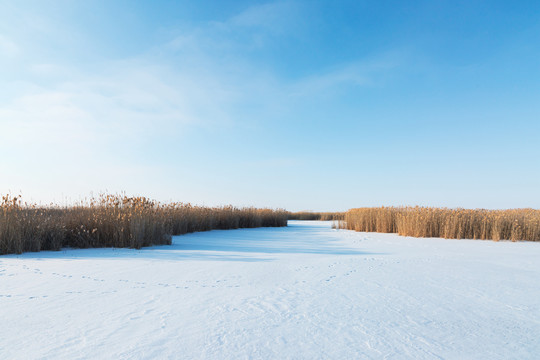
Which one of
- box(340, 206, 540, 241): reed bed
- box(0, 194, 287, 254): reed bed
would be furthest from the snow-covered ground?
box(340, 206, 540, 241): reed bed

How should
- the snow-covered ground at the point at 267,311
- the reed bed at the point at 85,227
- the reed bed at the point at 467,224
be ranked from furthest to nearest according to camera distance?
the reed bed at the point at 467,224, the reed bed at the point at 85,227, the snow-covered ground at the point at 267,311

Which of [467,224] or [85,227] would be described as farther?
[467,224]

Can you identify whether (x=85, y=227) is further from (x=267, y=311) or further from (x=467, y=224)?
(x=467, y=224)

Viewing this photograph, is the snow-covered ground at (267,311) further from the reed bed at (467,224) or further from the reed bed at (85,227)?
the reed bed at (467,224)

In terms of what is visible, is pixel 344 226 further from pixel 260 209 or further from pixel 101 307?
pixel 101 307

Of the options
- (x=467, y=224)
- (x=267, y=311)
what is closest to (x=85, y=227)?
(x=267, y=311)

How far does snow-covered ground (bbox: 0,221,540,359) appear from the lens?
4.64 feet

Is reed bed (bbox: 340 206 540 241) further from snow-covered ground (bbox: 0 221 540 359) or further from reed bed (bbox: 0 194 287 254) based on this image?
reed bed (bbox: 0 194 287 254)

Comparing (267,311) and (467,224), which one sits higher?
(467,224)

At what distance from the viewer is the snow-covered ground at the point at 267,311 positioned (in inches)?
55.7

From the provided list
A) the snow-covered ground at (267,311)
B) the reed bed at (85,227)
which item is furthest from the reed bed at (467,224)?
the reed bed at (85,227)

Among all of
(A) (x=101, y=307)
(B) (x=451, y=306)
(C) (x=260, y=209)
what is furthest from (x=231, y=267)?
(C) (x=260, y=209)

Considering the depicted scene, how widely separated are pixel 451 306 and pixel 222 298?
144cm

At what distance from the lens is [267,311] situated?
190cm
